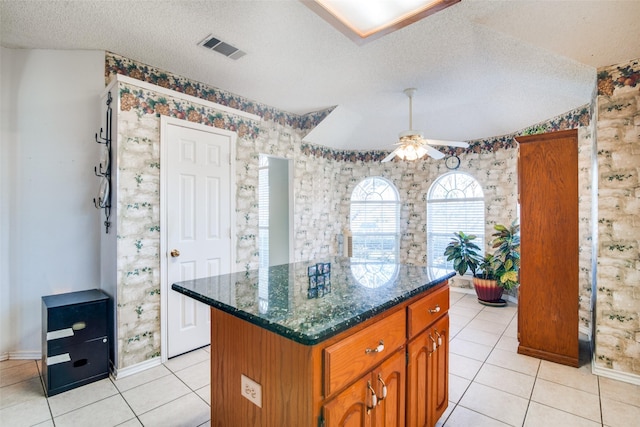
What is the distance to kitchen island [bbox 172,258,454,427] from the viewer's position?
1061 mm

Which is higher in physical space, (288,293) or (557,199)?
(557,199)

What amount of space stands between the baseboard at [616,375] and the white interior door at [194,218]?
3597 mm

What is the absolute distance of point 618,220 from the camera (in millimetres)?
2518

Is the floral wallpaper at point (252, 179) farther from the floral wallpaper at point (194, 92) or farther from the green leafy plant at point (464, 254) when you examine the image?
the green leafy plant at point (464, 254)

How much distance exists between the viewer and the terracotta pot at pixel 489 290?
4508mm

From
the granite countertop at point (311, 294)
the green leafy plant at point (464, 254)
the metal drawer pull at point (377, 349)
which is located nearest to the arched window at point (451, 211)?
the green leafy plant at point (464, 254)

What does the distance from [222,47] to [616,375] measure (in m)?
4.42

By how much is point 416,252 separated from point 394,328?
4.57m

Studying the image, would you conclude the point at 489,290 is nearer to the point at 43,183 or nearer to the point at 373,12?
the point at 373,12

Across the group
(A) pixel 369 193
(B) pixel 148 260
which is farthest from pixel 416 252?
(B) pixel 148 260

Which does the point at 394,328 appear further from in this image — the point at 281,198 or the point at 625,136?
the point at 281,198

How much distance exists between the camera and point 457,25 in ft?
7.93

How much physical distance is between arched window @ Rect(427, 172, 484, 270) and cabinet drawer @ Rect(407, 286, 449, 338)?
3.72 m

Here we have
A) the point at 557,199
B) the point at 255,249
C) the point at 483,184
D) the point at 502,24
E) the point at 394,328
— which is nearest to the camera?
the point at 394,328
